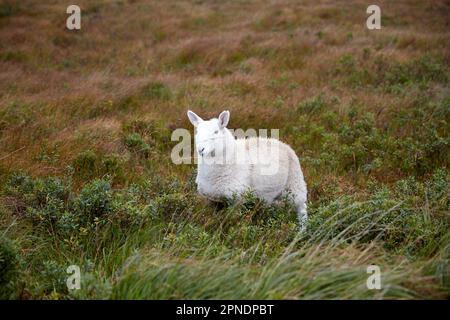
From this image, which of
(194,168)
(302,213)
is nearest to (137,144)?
(194,168)

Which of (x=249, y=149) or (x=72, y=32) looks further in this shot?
(x=72, y=32)

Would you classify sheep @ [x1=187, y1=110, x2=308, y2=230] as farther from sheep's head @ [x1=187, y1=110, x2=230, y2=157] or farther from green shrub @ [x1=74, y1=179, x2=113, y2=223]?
green shrub @ [x1=74, y1=179, x2=113, y2=223]

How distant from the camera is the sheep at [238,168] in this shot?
21.2ft

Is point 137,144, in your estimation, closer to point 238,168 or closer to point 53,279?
point 238,168

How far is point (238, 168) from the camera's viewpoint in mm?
6680

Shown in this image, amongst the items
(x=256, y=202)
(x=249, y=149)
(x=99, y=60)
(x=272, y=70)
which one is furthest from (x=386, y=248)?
(x=99, y=60)

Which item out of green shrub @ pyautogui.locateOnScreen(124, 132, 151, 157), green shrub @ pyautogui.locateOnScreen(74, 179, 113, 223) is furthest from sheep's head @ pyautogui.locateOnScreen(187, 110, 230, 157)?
green shrub @ pyautogui.locateOnScreen(124, 132, 151, 157)

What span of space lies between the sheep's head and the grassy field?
70 cm

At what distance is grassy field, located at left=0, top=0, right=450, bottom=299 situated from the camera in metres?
4.22

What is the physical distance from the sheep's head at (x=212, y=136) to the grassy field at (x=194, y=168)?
27.4 inches

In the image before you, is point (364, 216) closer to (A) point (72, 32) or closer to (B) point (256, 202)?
(B) point (256, 202)

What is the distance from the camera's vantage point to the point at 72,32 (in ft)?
67.3

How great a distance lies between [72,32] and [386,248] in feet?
61.9
